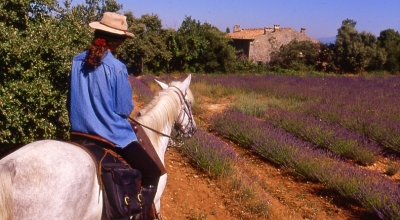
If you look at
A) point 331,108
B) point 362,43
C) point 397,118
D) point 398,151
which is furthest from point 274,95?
point 362,43

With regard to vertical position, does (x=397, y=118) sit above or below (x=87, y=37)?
below

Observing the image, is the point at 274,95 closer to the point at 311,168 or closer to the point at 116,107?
the point at 311,168

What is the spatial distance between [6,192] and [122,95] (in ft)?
3.31

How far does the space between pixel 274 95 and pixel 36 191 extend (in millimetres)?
15677

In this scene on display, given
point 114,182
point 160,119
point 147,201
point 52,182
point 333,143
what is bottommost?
point 333,143

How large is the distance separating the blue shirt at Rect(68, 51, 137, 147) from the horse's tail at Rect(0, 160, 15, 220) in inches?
26.4

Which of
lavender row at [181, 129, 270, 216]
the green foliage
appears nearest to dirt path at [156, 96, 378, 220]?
lavender row at [181, 129, 270, 216]

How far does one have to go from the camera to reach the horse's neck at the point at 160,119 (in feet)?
12.9

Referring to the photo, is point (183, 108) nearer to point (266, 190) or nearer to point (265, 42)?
point (266, 190)

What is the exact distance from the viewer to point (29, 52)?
4738 millimetres

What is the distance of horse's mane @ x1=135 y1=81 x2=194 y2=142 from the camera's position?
3.93 metres

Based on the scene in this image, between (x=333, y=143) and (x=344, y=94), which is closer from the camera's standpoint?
(x=333, y=143)

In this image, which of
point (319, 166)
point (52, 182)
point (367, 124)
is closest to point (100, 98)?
point (52, 182)

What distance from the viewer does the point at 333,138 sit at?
8.95 meters
